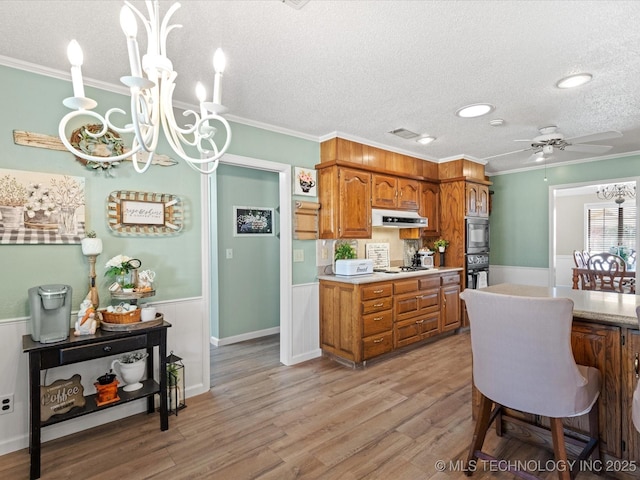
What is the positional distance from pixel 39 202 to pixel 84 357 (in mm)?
1081

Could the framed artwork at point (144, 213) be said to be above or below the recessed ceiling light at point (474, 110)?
below

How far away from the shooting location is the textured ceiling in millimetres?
1760

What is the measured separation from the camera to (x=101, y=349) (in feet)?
7.35

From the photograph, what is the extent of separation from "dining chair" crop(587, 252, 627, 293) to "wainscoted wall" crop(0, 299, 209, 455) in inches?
218

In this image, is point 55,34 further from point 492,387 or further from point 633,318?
point 633,318

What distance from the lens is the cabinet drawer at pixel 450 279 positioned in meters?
4.58

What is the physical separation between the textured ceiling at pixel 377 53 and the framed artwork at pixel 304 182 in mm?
651

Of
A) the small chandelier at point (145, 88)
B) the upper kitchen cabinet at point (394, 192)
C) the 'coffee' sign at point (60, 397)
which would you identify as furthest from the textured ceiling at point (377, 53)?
the 'coffee' sign at point (60, 397)

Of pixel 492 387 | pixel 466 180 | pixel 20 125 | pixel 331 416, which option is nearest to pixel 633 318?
pixel 492 387

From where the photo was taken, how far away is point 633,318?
1.79m

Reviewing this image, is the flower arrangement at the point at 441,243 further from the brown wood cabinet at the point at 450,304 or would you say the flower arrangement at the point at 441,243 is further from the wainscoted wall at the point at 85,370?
the wainscoted wall at the point at 85,370

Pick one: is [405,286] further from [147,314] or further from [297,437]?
[147,314]

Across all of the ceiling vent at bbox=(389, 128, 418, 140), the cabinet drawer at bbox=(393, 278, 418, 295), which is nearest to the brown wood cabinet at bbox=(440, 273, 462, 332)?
the cabinet drawer at bbox=(393, 278, 418, 295)

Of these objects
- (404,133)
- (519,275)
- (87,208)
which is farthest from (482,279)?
(87,208)
